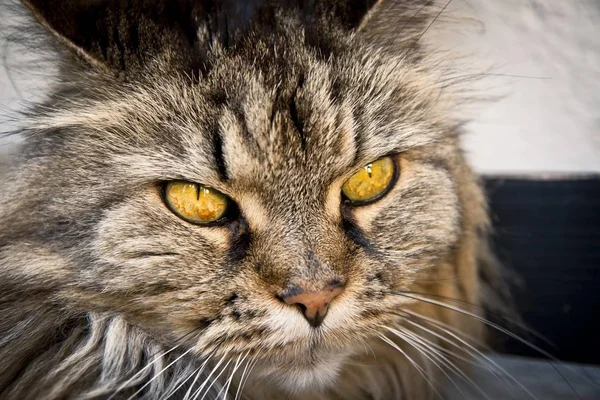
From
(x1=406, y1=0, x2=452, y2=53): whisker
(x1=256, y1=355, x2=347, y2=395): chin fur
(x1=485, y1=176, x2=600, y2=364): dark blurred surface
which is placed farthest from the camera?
(x1=485, y1=176, x2=600, y2=364): dark blurred surface

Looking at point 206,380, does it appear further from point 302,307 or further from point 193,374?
point 302,307

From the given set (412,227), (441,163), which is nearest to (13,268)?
(412,227)

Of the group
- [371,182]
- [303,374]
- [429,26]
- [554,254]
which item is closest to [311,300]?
[303,374]

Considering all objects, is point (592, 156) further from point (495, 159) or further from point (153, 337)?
point (153, 337)

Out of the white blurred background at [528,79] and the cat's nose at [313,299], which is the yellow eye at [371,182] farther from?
the white blurred background at [528,79]

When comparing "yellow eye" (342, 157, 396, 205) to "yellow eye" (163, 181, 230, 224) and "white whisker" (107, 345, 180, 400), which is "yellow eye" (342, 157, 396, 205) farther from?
"white whisker" (107, 345, 180, 400)

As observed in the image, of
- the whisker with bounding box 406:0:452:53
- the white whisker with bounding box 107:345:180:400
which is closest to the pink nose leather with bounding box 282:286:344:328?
the white whisker with bounding box 107:345:180:400

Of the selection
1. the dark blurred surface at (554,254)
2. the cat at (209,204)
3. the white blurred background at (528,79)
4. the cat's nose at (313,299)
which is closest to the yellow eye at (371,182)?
the cat at (209,204)

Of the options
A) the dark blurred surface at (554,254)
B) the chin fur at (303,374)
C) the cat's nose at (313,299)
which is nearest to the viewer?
the cat's nose at (313,299)
